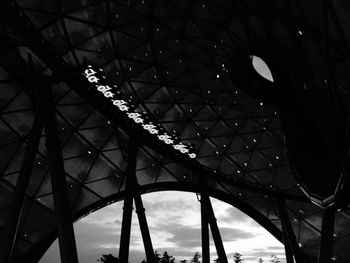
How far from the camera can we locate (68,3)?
28.6 meters

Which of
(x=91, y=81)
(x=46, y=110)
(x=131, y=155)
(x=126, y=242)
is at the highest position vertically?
(x=91, y=81)

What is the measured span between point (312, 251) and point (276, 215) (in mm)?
9597

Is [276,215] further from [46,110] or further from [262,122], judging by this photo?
[46,110]

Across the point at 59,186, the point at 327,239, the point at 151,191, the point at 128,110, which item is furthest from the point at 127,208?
the point at 151,191

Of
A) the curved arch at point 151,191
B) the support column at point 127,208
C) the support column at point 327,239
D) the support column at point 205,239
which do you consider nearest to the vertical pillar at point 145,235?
the support column at point 127,208

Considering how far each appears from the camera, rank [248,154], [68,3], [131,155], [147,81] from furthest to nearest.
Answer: [248,154]
[147,81]
[131,155]
[68,3]

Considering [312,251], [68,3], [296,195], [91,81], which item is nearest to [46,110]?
[91,81]

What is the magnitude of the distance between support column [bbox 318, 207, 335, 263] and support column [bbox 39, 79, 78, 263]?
24.4m

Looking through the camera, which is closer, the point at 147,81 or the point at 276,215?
the point at 147,81

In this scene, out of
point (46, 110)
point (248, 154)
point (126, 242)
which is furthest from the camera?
point (248, 154)

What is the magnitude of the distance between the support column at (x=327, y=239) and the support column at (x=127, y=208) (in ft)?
56.7

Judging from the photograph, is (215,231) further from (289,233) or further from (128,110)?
(128,110)

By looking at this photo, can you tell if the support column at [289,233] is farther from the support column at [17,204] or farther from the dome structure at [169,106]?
the support column at [17,204]

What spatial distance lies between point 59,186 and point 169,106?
24776 millimetres
